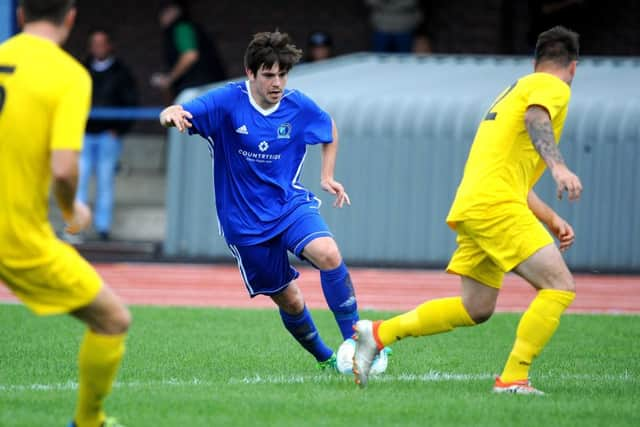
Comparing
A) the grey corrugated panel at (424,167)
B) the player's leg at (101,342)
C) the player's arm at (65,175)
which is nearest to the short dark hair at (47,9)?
the player's arm at (65,175)

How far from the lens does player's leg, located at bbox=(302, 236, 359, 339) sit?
7949 mm

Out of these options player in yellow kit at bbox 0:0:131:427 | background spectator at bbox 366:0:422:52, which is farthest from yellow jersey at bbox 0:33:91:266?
background spectator at bbox 366:0:422:52

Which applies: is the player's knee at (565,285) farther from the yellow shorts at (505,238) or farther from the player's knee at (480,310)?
the player's knee at (480,310)

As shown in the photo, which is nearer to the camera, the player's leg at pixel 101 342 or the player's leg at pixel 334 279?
the player's leg at pixel 101 342

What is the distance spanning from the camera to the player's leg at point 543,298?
705cm

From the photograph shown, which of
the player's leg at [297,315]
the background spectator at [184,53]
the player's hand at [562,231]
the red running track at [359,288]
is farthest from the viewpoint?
the background spectator at [184,53]

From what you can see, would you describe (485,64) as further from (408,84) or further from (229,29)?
(229,29)

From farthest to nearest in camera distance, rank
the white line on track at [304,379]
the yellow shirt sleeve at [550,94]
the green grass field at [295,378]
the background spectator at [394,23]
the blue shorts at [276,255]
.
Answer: the background spectator at [394,23] < the blue shorts at [276,255] < the white line on track at [304,379] < the yellow shirt sleeve at [550,94] < the green grass field at [295,378]

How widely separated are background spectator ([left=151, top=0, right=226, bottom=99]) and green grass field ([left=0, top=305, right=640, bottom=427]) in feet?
24.1

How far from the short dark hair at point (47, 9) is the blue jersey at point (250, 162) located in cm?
239

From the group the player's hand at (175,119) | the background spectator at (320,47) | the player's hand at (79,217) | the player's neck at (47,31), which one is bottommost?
the background spectator at (320,47)

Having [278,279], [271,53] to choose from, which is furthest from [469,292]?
[271,53]

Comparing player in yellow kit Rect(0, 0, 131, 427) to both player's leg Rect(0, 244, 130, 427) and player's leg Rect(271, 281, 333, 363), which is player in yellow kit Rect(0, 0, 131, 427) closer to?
player's leg Rect(0, 244, 130, 427)

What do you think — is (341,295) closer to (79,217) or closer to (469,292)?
(469,292)
